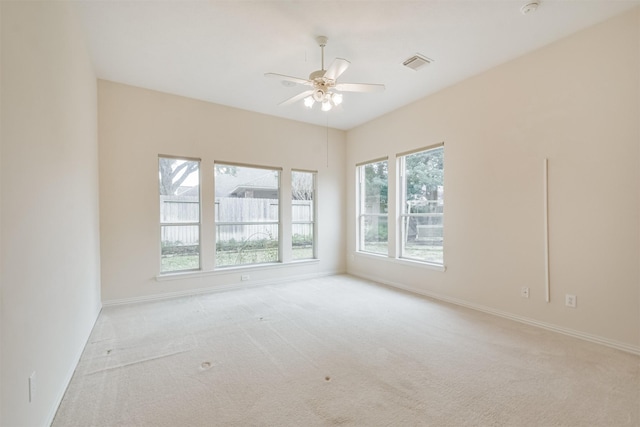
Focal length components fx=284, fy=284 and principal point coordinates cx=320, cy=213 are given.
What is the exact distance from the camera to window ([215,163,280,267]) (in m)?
4.64

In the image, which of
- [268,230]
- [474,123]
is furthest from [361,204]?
[474,123]

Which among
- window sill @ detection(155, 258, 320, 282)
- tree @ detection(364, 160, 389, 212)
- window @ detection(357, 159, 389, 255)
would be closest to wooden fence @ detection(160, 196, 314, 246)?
window sill @ detection(155, 258, 320, 282)

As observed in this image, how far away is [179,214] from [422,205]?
3726mm

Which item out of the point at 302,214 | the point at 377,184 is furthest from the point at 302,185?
the point at 377,184

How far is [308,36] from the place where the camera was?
2783 mm

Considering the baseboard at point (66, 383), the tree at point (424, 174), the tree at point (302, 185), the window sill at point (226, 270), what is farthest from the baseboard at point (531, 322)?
the baseboard at point (66, 383)

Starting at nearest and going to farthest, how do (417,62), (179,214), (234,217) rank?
(417,62), (179,214), (234,217)

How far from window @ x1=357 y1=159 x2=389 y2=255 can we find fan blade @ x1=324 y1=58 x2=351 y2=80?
8.52ft

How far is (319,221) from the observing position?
218 inches

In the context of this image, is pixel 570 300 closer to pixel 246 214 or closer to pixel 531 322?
pixel 531 322

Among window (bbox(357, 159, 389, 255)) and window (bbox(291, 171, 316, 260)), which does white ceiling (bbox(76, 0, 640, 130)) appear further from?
window (bbox(291, 171, 316, 260))

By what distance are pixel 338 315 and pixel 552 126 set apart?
307 centimetres

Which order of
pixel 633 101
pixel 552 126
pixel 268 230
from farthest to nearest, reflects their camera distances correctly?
pixel 268 230 < pixel 552 126 < pixel 633 101

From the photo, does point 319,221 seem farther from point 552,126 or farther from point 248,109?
point 552,126
